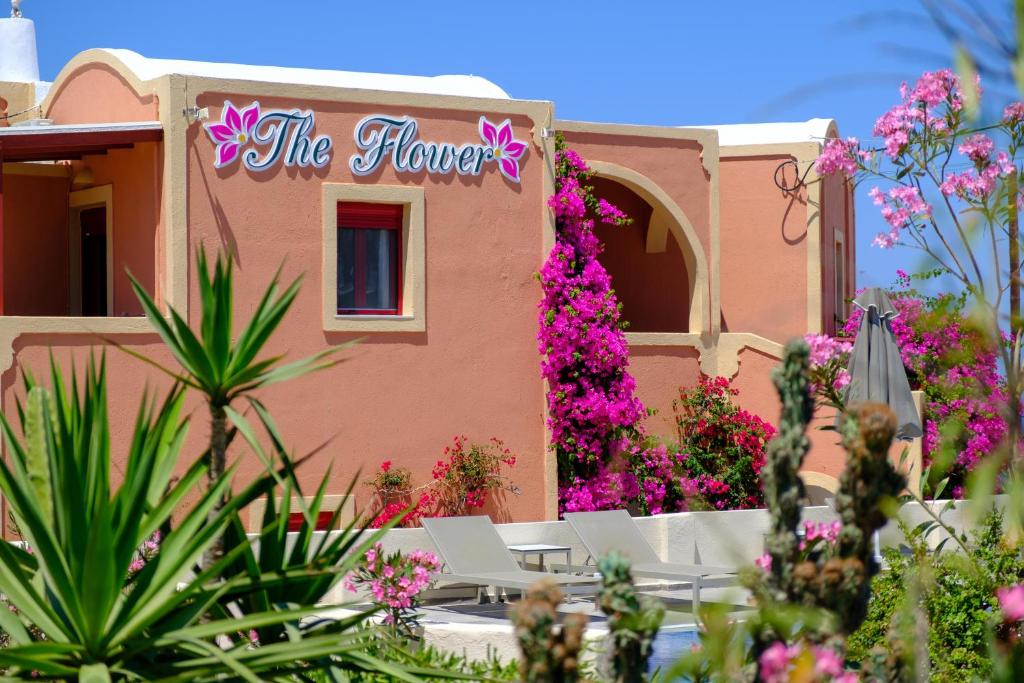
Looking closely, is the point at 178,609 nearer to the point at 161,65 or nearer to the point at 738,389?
the point at 161,65

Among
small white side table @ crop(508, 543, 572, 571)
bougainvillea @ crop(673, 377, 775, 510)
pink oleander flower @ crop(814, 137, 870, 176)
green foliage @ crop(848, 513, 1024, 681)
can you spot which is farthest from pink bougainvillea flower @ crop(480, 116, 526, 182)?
green foliage @ crop(848, 513, 1024, 681)

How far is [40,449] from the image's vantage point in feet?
19.2

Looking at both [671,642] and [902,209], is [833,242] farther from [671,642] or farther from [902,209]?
[902,209]

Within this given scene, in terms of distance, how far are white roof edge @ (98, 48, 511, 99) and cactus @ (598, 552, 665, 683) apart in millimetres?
12874

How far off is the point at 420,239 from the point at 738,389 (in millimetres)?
5206

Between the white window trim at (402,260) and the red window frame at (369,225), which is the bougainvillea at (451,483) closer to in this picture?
the white window trim at (402,260)

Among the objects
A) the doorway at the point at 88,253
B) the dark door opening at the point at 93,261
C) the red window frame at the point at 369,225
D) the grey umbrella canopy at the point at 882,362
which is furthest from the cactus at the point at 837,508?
the dark door opening at the point at 93,261

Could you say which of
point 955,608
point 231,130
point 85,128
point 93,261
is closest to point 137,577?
point 955,608

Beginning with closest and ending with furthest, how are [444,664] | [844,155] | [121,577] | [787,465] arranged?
[787,465] → [121,577] → [844,155] → [444,664]

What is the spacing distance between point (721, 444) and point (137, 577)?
13.9m

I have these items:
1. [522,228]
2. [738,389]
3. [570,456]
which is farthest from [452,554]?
[738,389]

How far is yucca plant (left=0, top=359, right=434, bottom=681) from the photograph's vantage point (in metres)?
5.29

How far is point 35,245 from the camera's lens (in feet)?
59.3

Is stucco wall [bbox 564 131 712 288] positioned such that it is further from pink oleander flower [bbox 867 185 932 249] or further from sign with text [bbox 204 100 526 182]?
pink oleander flower [bbox 867 185 932 249]
